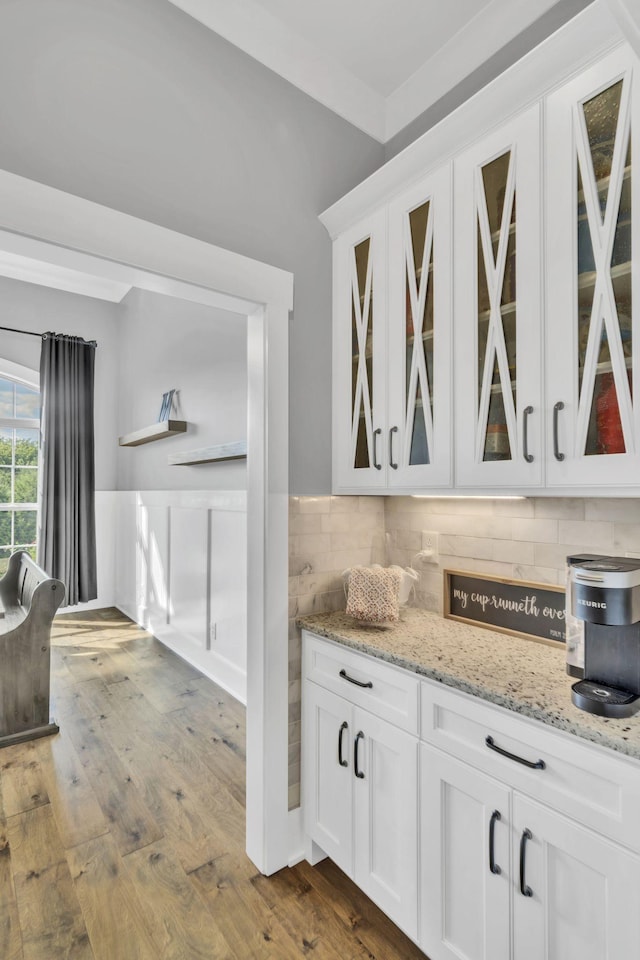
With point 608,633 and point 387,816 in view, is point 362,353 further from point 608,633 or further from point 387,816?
point 387,816

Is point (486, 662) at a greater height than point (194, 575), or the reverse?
point (486, 662)

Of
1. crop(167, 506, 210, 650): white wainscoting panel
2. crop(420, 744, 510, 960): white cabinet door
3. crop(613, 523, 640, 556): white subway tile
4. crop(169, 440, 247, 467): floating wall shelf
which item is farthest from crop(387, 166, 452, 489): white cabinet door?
crop(167, 506, 210, 650): white wainscoting panel

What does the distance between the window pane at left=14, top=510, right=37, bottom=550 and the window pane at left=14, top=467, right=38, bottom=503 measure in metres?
0.13

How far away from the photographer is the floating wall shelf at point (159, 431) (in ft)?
12.4

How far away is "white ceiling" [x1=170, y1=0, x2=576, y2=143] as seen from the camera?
177cm

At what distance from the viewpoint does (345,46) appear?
1.96 m

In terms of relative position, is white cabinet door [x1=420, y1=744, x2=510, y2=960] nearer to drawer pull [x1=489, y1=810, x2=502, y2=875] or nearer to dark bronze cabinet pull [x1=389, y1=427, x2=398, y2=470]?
drawer pull [x1=489, y1=810, x2=502, y2=875]

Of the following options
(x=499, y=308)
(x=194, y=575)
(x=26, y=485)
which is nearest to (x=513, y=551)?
(x=499, y=308)

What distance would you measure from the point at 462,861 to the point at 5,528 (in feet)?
16.7

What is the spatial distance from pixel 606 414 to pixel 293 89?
176 cm

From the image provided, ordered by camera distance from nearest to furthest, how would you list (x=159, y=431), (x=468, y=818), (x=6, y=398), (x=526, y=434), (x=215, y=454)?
1. (x=468, y=818)
2. (x=526, y=434)
3. (x=215, y=454)
4. (x=159, y=431)
5. (x=6, y=398)

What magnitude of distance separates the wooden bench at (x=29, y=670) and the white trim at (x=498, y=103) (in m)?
2.51

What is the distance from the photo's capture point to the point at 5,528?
16.3 ft

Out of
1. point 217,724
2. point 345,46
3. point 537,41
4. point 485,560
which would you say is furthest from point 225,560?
point 537,41
